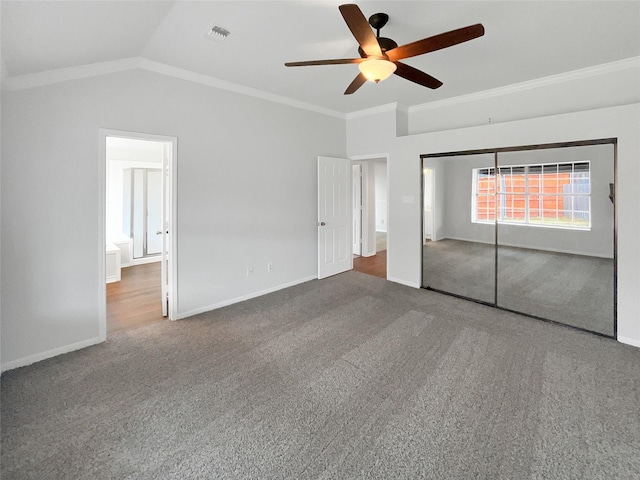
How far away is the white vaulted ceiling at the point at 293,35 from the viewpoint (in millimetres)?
2143

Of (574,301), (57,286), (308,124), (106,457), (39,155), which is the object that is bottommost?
(106,457)

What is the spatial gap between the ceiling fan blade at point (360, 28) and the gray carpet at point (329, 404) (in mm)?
2430

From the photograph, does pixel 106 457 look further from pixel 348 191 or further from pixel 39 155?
pixel 348 191

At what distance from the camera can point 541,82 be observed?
150 inches

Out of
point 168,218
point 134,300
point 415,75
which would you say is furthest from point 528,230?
point 134,300

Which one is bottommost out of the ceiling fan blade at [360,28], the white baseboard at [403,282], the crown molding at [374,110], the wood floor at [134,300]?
the wood floor at [134,300]

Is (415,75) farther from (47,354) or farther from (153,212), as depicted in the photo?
(153,212)

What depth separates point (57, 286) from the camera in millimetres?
2848

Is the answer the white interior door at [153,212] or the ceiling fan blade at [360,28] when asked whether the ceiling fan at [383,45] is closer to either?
the ceiling fan blade at [360,28]

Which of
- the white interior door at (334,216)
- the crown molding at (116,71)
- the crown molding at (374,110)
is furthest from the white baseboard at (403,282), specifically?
the crown molding at (116,71)

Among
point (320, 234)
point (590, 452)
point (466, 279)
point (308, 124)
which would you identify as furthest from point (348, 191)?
point (590, 452)

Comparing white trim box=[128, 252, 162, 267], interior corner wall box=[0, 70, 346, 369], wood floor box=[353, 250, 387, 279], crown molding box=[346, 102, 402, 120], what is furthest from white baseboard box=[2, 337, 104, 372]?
crown molding box=[346, 102, 402, 120]

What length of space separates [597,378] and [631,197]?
1.83 meters

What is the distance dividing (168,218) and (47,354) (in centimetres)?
165
